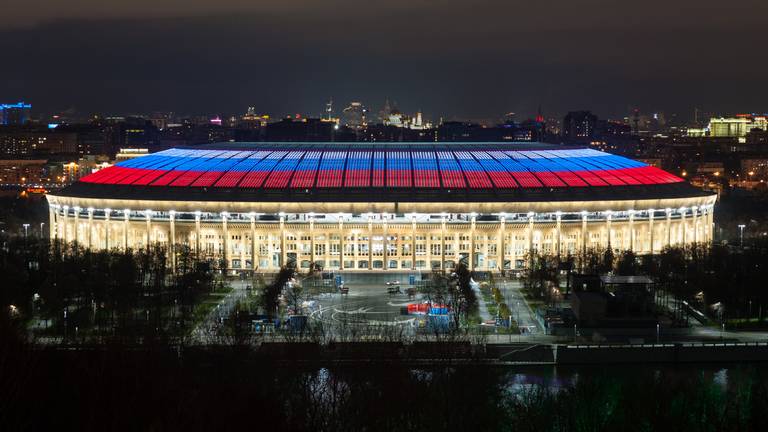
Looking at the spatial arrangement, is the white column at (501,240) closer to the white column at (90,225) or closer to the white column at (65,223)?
the white column at (90,225)

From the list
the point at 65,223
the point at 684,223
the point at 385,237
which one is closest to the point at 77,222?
the point at 65,223

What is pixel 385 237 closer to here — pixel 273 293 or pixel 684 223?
pixel 273 293

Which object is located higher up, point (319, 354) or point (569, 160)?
point (569, 160)

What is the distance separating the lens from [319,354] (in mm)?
53812

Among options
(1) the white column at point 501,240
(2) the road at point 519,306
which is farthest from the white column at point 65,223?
(2) the road at point 519,306

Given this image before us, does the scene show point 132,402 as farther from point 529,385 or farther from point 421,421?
point 529,385

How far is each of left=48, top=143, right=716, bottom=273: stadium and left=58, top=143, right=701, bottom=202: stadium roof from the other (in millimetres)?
141

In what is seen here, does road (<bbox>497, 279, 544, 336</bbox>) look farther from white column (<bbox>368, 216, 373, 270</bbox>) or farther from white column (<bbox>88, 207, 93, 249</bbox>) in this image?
white column (<bbox>88, 207, 93, 249</bbox>)

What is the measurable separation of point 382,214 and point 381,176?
441 centimetres

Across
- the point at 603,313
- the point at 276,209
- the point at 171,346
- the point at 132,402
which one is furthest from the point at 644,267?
the point at 132,402

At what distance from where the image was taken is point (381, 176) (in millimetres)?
90188

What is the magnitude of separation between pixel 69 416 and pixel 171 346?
46.5ft

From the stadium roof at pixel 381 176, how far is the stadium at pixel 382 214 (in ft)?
0.46

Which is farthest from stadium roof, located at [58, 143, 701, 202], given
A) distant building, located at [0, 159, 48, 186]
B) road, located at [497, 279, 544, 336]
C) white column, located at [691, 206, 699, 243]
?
distant building, located at [0, 159, 48, 186]
